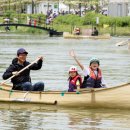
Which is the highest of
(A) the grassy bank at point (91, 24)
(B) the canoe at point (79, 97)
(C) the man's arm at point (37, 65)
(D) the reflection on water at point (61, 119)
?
(C) the man's arm at point (37, 65)

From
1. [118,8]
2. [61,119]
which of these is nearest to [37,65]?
[61,119]

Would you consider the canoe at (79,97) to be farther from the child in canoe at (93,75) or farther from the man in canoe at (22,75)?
the child in canoe at (93,75)

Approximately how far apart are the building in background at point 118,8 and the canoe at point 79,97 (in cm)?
7984

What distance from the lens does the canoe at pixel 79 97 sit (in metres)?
17.9

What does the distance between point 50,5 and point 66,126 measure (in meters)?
111

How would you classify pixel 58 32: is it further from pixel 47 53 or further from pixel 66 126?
pixel 66 126

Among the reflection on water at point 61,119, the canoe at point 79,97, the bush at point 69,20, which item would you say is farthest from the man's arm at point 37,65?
the bush at point 69,20

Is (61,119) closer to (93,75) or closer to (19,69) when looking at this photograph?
(93,75)

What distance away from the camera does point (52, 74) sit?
29969 mm

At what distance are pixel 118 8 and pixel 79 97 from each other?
3280 inches

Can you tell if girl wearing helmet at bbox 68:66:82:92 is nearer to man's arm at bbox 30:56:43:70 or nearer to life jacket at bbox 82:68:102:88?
life jacket at bbox 82:68:102:88

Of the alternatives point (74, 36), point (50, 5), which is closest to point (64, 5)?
point (50, 5)

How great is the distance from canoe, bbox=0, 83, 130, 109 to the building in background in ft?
262

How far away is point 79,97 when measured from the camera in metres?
18.5
